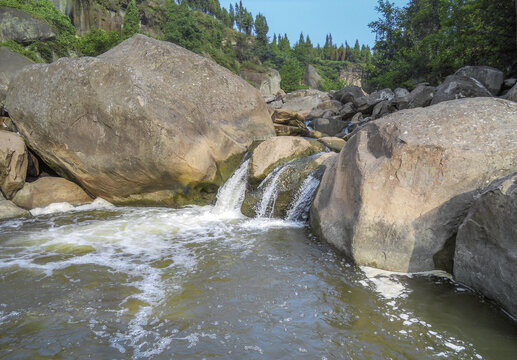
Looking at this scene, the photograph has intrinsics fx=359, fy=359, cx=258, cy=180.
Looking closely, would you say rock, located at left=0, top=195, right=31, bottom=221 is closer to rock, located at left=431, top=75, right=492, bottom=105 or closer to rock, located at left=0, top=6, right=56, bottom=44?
rock, located at left=431, top=75, right=492, bottom=105

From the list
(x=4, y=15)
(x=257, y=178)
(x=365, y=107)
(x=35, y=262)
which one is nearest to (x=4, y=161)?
(x=35, y=262)

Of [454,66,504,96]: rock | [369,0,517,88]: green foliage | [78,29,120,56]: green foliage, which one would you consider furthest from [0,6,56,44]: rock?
[454,66,504,96]: rock

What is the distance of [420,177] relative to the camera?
17.7 feet

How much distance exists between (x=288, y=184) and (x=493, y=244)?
16.0ft

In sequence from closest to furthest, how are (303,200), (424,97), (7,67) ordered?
(303,200) < (7,67) < (424,97)

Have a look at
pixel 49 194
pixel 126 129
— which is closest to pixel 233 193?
pixel 126 129

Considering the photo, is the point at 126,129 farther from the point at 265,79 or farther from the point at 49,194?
the point at 265,79

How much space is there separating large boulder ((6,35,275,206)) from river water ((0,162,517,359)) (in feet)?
8.38

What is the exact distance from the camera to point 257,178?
361 inches

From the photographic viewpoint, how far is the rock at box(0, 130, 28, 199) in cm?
885

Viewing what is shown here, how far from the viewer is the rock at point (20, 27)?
95.8ft

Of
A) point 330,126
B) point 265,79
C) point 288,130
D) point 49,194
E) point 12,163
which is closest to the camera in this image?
point 12,163

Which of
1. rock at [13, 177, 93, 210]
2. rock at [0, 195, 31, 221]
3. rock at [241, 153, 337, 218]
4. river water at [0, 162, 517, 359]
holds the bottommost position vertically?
river water at [0, 162, 517, 359]

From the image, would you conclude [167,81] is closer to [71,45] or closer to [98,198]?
[98,198]
